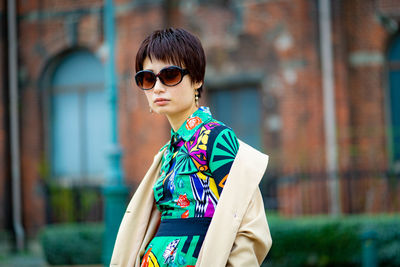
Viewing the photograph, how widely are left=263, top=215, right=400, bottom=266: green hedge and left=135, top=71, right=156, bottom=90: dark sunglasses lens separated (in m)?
6.65

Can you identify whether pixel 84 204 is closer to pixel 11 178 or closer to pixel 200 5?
pixel 11 178

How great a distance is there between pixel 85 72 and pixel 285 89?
4.83 m

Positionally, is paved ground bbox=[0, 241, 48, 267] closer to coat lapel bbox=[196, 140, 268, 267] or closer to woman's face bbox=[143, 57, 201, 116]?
woman's face bbox=[143, 57, 201, 116]

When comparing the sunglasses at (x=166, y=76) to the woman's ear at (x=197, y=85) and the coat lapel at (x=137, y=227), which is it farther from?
the coat lapel at (x=137, y=227)

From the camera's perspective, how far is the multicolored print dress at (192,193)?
2.58 m

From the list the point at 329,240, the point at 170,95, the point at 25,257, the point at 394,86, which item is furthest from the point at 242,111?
the point at 170,95

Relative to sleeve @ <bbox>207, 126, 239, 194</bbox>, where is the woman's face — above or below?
above

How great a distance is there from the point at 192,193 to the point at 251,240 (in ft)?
1.02

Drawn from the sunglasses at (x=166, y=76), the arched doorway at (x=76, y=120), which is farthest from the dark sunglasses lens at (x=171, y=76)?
the arched doorway at (x=76, y=120)

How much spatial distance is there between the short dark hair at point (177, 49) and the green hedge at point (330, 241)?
6671 mm

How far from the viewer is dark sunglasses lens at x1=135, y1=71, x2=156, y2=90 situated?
110 inches

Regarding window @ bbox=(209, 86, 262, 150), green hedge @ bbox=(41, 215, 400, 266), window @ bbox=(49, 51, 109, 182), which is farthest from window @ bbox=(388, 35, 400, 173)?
window @ bbox=(49, 51, 109, 182)

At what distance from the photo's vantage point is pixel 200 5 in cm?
1296

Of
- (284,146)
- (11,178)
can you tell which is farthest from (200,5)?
(11,178)
